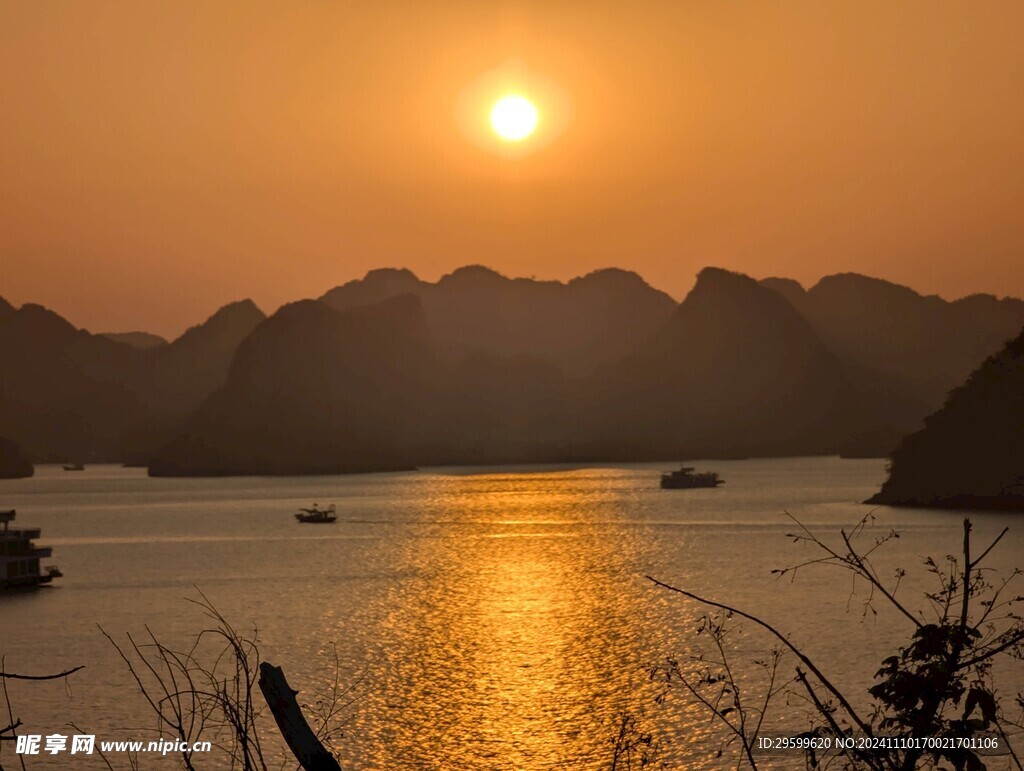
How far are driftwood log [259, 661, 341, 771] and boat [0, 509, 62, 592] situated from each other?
75.7 metres

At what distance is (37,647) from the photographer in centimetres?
5481

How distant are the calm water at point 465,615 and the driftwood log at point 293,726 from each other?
17.9 meters

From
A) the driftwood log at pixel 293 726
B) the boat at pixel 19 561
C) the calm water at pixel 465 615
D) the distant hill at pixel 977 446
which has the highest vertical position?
the distant hill at pixel 977 446

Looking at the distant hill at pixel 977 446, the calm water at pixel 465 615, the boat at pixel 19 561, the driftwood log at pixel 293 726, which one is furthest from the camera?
the distant hill at pixel 977 446

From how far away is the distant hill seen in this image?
12850cm

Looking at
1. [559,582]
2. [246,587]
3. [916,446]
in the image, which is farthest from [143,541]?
[916,446]

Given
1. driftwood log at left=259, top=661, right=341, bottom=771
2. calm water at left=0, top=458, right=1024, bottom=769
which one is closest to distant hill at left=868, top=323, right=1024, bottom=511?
calm water at left=0, top=458, right=1024, bottom=769

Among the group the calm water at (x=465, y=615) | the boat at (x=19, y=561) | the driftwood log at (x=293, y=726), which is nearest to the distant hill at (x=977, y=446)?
the calm water at (x=465, y=615)

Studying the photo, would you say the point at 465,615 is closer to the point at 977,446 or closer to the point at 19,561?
the point at 19,561

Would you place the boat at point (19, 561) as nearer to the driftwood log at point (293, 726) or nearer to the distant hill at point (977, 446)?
the driftwood log at point (293, 726)

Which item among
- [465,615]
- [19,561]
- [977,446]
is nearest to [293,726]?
[465,615]

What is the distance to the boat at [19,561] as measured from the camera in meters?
75.9

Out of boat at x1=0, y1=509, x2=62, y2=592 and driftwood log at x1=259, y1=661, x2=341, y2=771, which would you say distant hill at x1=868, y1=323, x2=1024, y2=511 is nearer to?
boat at x1=0, y1=509, x2=62, y2=592

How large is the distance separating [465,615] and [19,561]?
31.9m
